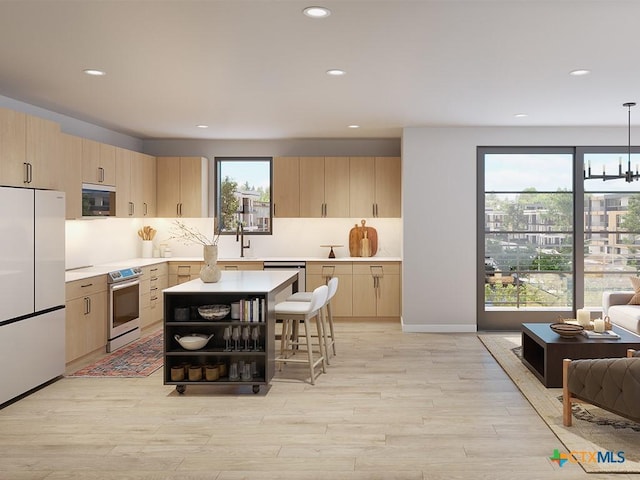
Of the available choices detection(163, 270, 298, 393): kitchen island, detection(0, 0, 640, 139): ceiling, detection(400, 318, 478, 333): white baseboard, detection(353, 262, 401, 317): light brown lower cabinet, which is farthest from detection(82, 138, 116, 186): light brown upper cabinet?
detection(400, 318, 478, 333): white baseboard

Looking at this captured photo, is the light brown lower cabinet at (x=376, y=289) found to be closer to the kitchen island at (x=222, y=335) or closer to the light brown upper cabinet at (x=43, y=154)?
the kitchen island at (x=222, y=335)

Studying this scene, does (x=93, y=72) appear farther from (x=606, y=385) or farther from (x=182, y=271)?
(x=606, y=385)

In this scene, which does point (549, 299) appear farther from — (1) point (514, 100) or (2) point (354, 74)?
(2) point (354, 74)

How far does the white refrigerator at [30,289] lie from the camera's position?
167 inches

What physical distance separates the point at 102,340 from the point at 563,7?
516 cm

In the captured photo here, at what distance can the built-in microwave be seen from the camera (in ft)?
19.8

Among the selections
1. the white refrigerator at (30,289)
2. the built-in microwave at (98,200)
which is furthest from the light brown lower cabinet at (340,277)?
the white refrigerator at (30,289)

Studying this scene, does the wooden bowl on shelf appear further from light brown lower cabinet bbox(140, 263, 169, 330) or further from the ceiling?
light brown lower cabinet bbox(140, 263, 169, 330)

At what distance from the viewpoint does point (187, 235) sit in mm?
8422

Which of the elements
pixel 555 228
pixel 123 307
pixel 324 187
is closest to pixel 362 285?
pixel 324 187

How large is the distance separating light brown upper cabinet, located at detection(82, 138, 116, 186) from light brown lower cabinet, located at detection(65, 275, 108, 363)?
3.81 feet

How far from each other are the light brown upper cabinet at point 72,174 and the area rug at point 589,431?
461cm

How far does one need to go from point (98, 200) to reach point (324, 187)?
311 centimetres

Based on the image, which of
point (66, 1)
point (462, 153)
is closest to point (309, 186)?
point (462, 153)
